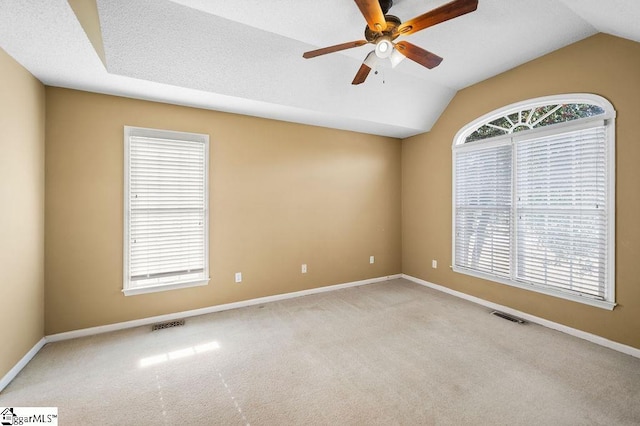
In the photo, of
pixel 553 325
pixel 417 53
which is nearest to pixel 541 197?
pixel 553 325

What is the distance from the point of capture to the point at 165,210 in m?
3.28

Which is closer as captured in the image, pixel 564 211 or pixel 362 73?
pixel 362 73

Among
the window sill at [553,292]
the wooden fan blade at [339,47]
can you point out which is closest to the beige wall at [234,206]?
the window sill at [553,292]

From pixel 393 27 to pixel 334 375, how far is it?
2.69m

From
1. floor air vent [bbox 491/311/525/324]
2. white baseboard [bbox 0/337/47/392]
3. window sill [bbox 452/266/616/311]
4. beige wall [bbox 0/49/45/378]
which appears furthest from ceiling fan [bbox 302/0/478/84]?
white baseboard [bbox 0/337/47/392]

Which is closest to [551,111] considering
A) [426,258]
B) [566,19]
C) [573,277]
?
[566,19]

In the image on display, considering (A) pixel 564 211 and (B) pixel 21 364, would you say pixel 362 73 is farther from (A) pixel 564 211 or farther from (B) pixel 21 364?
(B) pixel 21 364

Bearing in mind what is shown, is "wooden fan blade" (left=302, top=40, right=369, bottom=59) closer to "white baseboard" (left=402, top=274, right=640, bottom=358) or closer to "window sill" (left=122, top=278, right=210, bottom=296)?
"window sill" (left=122, top=278, right=210, bottom=296)

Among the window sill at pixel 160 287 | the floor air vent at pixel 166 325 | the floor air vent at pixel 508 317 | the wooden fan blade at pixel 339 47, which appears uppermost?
the wooden fan blade at pixel 339 47

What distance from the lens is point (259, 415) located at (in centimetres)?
185

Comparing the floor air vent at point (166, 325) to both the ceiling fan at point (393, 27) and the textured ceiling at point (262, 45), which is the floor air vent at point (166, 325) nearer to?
the textured ceiling at point (262, 45)

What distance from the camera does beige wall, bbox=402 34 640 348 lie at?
2564 mm

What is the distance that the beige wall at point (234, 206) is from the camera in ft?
9.37

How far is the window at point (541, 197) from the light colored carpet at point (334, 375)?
68cm
